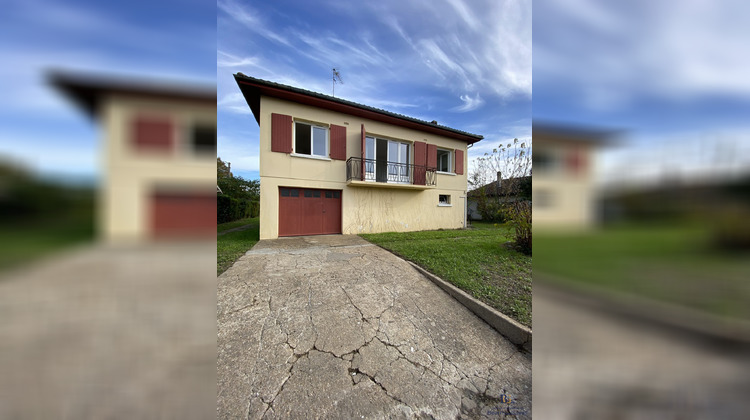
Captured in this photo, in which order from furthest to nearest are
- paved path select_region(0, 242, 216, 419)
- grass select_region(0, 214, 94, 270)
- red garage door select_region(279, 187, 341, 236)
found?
red garage door select_region(279, 187, 341, 236) < paved path select_region(0, 242, 216, 419) < grass select_region(0, 214, 94, 270)

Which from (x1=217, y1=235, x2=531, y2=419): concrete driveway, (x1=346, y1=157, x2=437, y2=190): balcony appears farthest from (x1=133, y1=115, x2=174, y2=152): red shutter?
(x1=346, y1=157, x2=437, y2=190): balcony

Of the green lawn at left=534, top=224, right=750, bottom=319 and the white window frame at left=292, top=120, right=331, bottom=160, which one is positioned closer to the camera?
the green lawn at left=534, top=224, right=750, bottom=319

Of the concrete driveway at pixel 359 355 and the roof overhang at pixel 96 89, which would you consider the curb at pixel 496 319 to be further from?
the roof overhang at pixel 96 89

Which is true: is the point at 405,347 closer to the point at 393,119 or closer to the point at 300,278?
the point at 300,278

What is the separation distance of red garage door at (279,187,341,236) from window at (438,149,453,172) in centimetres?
531

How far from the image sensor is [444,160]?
36.7ft

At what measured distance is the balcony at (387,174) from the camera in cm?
855

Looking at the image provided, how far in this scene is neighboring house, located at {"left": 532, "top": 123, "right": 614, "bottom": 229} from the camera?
64cm

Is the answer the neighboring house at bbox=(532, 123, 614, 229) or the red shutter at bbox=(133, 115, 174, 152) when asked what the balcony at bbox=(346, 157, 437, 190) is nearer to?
the neighboring house at bbox=(532, 123, 614, 229)

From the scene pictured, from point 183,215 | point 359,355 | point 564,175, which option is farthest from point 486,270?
point 183,215

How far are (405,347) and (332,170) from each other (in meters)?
7.01

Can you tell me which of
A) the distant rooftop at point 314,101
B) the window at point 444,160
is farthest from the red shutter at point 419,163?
the window at point 444,160

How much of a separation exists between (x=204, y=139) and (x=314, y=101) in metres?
8.03

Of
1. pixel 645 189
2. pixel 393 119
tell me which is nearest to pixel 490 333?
pixel 645 189
